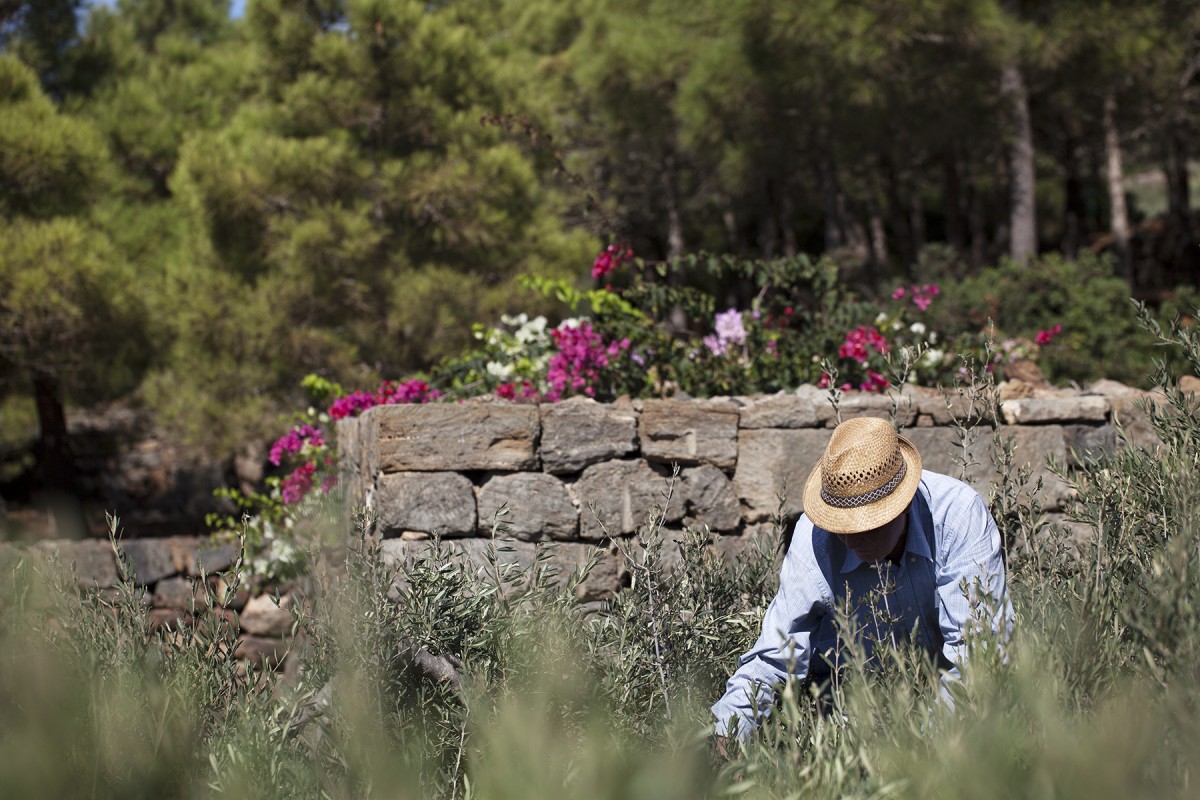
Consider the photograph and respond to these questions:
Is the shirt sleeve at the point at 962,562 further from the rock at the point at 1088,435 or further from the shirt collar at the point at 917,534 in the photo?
the rock at the point at 1088,435

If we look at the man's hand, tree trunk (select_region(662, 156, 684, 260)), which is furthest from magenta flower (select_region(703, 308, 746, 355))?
tree trunk (select_region(662, 156, 684, 260))

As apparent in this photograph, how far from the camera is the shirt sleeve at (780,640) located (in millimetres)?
2277

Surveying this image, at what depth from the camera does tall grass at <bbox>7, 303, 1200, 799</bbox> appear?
4.81ft

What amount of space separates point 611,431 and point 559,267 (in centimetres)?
497

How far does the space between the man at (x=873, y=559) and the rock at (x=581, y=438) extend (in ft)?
4.11

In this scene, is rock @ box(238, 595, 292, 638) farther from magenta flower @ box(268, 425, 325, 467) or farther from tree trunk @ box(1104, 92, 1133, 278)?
tree trunk @ box(1104, 92, 1133, 278)

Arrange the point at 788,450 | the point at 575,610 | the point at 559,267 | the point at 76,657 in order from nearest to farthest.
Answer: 1. the point at 76,657
2. the point at 575,610
3. the point at 788,450
4. the point at 559,267

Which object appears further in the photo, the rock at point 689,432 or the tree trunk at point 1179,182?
the tree trunk at point 1179,182

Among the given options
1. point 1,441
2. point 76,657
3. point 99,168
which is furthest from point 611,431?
point 1,441

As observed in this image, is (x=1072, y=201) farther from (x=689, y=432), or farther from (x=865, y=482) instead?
(x=865, y=482)

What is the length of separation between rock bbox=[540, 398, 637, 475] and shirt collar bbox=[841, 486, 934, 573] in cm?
137

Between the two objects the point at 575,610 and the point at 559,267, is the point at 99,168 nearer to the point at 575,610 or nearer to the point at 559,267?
the point at 559,267

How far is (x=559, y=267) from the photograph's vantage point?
8555 millimetres

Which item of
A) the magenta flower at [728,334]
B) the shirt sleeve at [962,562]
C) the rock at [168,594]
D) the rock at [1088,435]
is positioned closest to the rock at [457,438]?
the magenta flower at [728,334]
